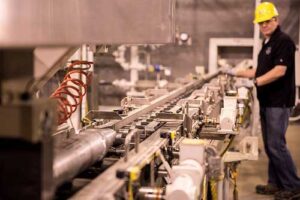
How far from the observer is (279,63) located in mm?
3635

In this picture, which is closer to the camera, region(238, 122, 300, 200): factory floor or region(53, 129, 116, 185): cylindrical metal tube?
→ region(53, 129, 116, 185): cylindrical metal tube

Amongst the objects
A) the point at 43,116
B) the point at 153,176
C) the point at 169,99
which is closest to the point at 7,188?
the point at 43,116

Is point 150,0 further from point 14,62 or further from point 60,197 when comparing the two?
point 14,62

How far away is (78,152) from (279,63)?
2693 millimetres

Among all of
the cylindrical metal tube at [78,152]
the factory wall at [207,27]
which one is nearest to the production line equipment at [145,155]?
the cylindrical metal tube at [78,152]

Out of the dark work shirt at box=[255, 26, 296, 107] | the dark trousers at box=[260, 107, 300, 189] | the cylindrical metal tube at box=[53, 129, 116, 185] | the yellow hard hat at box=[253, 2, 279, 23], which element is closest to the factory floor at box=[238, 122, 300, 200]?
the dark trousers at box=[260, 107, 300, 189]

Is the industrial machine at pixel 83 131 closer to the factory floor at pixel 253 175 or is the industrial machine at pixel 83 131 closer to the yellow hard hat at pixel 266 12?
the factory floor at pixel 253 175

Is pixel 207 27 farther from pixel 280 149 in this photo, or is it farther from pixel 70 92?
pixel 70 92

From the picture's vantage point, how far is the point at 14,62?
856 mm

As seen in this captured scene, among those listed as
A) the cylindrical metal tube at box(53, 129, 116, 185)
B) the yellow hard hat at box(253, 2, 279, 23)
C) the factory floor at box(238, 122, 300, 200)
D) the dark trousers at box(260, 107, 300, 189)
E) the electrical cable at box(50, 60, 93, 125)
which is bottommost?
the factory floor at box(238, 122, 300, 200)

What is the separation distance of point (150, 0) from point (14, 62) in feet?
3.38

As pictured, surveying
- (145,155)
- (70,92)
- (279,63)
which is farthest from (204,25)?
(145,155)

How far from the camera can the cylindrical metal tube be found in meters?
1.16

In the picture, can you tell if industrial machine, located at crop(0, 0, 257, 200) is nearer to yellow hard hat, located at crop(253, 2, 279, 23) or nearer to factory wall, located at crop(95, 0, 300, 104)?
yellow hard hat, located at crop(253, 2, 279, 23)
